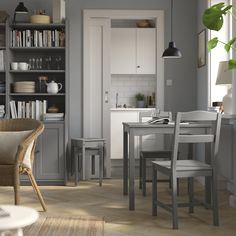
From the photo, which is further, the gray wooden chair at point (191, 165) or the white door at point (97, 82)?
the white door at point (97, 82)

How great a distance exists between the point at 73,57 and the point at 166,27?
1384 millimetres

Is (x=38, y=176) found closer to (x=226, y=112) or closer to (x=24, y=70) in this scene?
(x=24, y=70)

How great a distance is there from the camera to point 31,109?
6.76 meters

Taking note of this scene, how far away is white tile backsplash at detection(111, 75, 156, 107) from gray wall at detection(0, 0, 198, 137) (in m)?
1.59

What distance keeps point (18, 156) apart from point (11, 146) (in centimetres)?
39

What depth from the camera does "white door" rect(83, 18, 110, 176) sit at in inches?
282

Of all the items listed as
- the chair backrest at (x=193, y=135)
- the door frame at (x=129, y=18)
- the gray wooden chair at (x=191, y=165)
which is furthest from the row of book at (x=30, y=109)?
the chair backrest at (x=193, y=135)

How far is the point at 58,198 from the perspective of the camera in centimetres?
554

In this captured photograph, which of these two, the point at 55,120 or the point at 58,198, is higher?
the point at 55,120

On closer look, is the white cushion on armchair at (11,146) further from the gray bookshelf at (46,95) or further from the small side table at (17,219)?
the small side table at (17,219)

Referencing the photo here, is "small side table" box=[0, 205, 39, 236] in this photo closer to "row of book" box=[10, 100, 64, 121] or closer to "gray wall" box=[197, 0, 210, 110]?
"row of book" box=[10, 100, 64, 121]

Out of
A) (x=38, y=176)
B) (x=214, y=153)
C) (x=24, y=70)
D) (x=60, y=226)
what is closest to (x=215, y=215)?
(x=214, y=153)

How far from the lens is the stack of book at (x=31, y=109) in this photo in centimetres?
674

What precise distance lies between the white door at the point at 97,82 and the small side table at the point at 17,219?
179 inches
